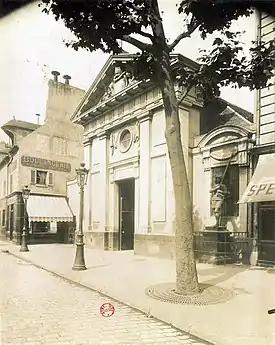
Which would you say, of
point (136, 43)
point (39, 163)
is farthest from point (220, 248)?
point (136, 43)

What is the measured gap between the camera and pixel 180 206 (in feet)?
6.30

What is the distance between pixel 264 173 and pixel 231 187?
Answer: 60 centimetres

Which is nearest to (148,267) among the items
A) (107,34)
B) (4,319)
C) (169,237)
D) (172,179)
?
(169,237)

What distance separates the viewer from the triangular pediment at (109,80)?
4.34ft

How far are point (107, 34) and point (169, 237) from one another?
1.19 metres

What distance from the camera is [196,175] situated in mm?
2158

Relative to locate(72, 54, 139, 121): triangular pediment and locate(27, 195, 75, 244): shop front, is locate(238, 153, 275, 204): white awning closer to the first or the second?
locate(72, 54, 139, 121): triangular pediment

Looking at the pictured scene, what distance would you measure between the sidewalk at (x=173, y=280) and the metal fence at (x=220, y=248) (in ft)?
0.19

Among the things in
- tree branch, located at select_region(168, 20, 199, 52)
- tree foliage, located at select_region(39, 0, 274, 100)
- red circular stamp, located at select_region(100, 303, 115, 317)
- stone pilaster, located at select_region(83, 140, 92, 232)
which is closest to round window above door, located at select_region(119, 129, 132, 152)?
stone pilaster, located at select_region(83, 140, 92, 232)

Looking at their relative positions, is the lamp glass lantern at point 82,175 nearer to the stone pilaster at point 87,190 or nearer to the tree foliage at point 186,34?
the stone pilaster at point 87,190

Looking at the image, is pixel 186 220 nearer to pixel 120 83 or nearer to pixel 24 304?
pixel 120 83

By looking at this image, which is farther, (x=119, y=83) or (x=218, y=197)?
(x=218, y=197)

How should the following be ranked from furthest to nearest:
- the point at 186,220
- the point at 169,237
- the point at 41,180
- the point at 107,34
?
the point at 169,237
the point at 186,220
the point at 41,180
the point at 107,34

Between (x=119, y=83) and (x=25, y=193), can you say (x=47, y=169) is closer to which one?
(x=25, y=193)
